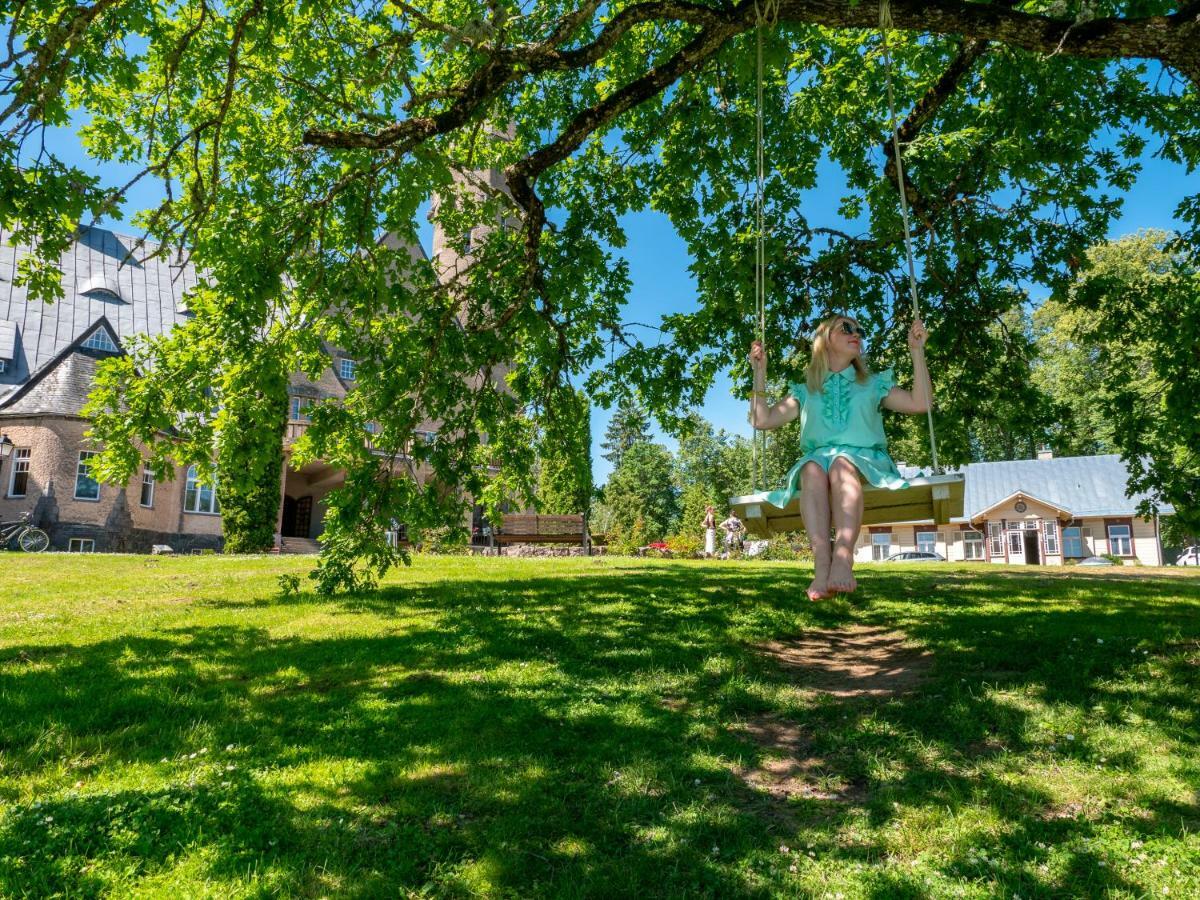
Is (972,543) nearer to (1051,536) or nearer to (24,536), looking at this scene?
(1051,536)

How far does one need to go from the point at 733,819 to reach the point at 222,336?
811 centimetres

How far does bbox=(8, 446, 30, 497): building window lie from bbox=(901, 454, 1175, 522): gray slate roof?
4462cm

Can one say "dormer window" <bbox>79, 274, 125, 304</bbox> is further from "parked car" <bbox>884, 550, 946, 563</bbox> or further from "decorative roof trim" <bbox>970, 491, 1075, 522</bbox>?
"decorative roof trim" <bbox>970, 491, 1075, 522</bbox>

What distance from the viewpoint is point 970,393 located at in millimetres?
11680

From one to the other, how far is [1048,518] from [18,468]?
51.1 m

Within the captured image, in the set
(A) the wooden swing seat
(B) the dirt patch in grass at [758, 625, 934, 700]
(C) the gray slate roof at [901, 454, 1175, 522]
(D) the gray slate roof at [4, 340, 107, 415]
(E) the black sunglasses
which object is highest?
(D) the gray slate roof at [4, 340, 107, 415]

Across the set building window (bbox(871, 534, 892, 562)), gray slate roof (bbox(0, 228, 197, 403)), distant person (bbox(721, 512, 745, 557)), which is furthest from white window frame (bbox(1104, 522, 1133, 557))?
gray slate roof (bbox(0, 228, 197, 403))

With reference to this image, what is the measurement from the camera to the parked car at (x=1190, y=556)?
42250 mm

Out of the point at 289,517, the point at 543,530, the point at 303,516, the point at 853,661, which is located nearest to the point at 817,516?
the point at 853,661

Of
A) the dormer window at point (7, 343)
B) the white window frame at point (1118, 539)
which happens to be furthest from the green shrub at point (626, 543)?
the white window frame at point (1118, 539)

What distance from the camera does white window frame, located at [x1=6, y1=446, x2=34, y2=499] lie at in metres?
30.3

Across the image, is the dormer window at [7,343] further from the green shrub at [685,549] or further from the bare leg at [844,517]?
the bare leg at [844,517]

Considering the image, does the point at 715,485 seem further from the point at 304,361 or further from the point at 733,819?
the point at 733,819

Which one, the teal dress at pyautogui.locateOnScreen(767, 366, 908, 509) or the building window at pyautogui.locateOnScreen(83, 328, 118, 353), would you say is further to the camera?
the building window at pyautogui.locateOnScreen(83, 328, 118, 353)
